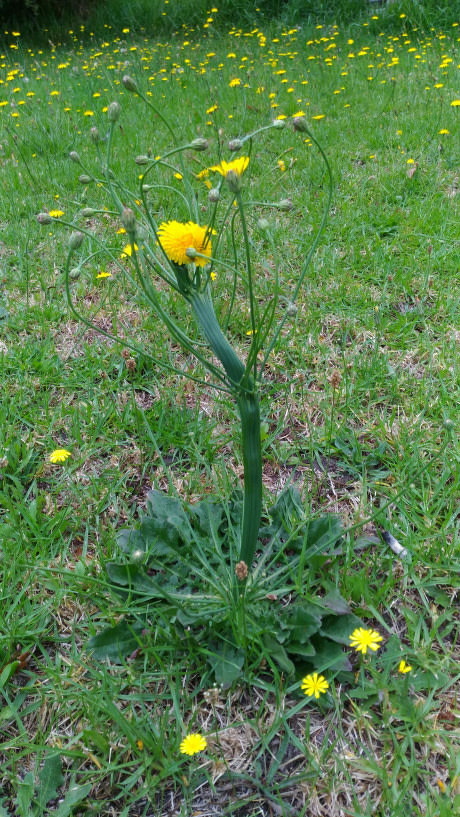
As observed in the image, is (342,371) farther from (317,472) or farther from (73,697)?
(73,697)

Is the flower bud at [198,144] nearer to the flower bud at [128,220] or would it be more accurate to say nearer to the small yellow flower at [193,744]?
the flower bud at [128,220]

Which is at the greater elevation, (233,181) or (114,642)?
(233,181)

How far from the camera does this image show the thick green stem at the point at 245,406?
110cm

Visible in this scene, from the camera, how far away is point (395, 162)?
3258 millimetres

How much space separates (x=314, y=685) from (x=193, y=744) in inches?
10.0

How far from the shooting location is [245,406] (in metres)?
1.15

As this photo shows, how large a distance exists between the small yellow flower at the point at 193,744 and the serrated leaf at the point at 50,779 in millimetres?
243

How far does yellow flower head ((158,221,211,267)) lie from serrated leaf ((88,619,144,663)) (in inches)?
30.7

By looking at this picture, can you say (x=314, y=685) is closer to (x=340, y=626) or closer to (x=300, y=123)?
(x=340, y=626)

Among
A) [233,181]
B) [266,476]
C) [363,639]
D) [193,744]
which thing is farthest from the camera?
[266,476]

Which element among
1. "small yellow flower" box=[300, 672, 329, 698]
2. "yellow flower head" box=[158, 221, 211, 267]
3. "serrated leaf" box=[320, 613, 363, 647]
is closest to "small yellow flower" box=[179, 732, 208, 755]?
"small yellow flower" box=[300, 672, 329, 698]

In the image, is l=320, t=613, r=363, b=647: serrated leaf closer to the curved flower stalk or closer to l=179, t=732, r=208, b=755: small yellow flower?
the curved flower stalk

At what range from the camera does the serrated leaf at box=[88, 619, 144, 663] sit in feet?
4.24

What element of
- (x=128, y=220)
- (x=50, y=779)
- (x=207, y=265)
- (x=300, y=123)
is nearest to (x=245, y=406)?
(x=207, y=265)
